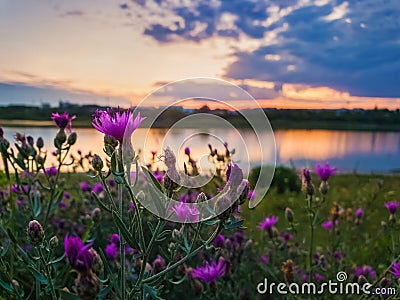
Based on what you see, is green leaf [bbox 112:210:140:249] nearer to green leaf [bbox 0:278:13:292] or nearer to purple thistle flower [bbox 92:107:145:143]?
purple thistle flower [bbox 92:107:145:143]

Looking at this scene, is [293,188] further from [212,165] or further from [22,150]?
[22,150]

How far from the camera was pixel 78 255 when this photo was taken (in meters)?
0.90

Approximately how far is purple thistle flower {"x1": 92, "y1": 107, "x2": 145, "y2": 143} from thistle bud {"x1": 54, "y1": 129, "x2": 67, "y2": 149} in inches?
26.2

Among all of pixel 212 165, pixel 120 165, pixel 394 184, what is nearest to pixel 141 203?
pixel 120 165

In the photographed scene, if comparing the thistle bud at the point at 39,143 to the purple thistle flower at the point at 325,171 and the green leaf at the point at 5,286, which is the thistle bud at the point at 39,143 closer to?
the green leaf at the point at 5,286

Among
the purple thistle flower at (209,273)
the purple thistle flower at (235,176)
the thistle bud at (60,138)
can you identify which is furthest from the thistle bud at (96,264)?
the thistle bud at (60,138)

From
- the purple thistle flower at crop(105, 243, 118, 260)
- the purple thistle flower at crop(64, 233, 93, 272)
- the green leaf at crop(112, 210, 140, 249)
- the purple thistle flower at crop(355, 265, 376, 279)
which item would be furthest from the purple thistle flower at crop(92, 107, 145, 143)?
the purple thistle flower at crop(355, 265, 376, 279)

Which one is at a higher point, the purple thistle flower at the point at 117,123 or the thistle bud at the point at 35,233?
the purple thistle flower at the point at 117,123

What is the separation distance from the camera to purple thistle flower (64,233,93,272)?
893mm

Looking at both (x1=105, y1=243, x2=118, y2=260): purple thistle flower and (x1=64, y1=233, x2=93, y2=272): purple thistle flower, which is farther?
(x1=105, y1=243, x2=118, y2=260): purple thistle flower

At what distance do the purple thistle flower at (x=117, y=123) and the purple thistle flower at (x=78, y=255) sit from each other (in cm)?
27

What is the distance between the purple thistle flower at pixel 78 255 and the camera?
89 cm

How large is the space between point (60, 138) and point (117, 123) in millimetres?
712

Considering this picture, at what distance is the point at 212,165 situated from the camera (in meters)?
1.93
